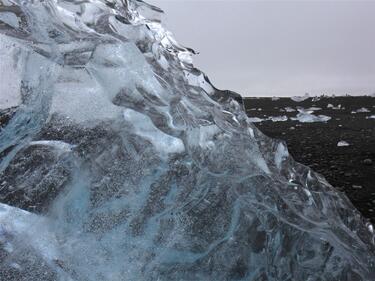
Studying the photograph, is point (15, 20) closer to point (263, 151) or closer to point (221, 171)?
point (221, 171)

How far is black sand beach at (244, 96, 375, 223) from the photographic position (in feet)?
10.7

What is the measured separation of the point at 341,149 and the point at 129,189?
3579 millimetres

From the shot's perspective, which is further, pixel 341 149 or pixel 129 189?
pixel 341 149

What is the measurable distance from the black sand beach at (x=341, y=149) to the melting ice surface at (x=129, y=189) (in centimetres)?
129

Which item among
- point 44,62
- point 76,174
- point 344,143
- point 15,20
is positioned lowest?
point 344,143

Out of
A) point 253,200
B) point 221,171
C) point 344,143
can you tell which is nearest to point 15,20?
point 221,171

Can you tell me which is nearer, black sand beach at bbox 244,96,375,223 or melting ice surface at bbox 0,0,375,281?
melting ice surface at bbox 0,0,375,281

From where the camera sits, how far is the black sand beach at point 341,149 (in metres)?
3.26

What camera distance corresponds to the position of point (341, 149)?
4641 millimetres

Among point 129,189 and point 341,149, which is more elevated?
point 129,189

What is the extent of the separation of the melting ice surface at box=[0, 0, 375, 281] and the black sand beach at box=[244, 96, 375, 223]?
50.6 inches

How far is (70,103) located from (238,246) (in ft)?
2.46

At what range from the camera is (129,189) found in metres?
1.51

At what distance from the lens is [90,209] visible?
147cm
